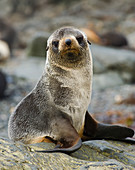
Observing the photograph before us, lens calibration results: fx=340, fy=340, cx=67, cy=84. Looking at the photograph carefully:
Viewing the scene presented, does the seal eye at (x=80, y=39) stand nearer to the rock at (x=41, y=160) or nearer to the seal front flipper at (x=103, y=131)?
the seal front flipper at (x=103, y=131)

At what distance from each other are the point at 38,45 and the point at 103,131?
10.6 metres

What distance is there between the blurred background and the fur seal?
287 centimetres

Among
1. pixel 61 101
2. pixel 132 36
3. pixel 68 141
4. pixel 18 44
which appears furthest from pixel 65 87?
pixel 18 44

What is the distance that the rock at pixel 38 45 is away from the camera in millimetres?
14539

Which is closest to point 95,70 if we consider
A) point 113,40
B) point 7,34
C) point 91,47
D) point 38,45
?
point 91,47

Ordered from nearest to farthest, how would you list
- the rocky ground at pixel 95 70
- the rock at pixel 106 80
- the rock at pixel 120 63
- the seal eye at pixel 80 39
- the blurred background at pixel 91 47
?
the rocky ground at pixel 95 70 < the seal eye at pixel 80 39 < the blurred background at pixel 91 47 < the rock at pixel 106 80 < the rock at pixel 120 63

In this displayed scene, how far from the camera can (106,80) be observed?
12.6m

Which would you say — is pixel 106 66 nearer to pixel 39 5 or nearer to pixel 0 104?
pixel 0 104

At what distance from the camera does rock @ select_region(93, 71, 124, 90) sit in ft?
40.5

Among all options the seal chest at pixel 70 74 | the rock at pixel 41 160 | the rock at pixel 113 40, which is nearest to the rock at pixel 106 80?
the rock at pixel 113 40

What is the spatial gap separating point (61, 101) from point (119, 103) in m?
6.70

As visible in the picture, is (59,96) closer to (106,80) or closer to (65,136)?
(65,136)

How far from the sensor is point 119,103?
1044 centimetres

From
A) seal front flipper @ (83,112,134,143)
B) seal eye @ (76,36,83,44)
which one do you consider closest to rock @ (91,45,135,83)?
seal front flipper @ (83,112,134,143)
